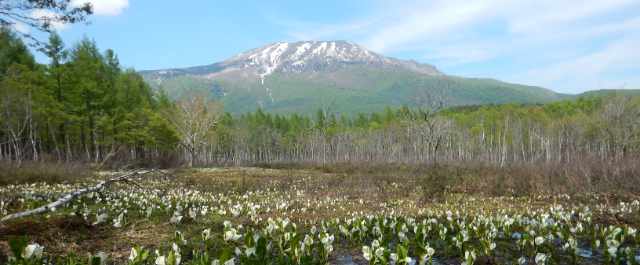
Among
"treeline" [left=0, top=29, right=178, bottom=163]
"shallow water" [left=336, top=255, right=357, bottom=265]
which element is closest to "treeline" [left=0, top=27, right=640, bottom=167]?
"treeline" [left=0, top=29, right=178, bottom=163]

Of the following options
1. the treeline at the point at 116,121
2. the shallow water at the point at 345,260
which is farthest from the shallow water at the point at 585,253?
the treeline at the point at 116,121

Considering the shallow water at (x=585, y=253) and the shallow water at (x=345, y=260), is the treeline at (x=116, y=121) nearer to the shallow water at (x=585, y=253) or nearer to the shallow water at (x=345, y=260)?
the shallow water at (x=345, y=260)

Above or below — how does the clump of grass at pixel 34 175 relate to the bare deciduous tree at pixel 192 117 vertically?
below

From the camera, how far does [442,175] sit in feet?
51.2

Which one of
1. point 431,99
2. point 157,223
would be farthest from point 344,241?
point 431,99

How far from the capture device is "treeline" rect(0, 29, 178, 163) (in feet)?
96.9

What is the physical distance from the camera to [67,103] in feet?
113

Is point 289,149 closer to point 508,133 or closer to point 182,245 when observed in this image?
point 508,133

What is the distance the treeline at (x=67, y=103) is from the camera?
29547 mm

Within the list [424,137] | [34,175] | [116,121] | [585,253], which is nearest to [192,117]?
[116,121]

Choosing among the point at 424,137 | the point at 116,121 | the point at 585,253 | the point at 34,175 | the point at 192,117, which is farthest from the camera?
the point at 424,137

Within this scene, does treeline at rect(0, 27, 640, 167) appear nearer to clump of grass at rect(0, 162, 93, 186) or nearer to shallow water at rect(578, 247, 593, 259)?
clump of grass at rect(0, 162, 93, 186)

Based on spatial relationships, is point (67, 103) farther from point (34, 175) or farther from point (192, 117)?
point (34, 175)

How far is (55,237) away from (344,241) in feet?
13.6
